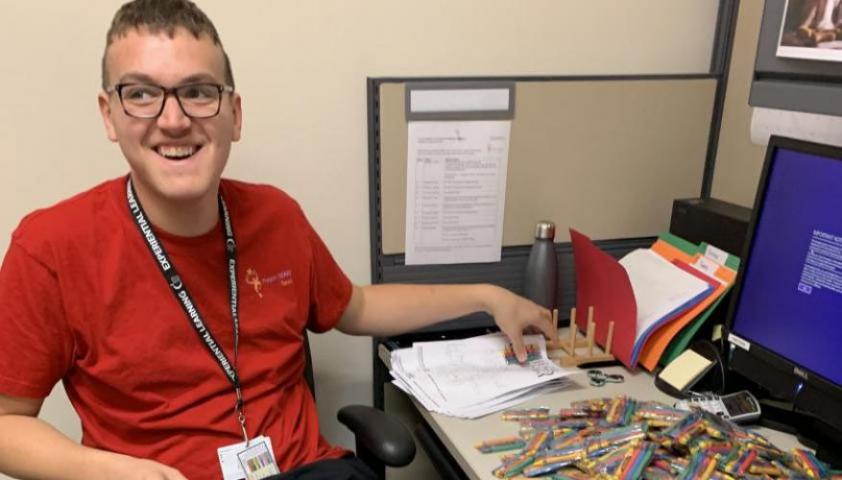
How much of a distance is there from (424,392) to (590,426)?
307 millimetres

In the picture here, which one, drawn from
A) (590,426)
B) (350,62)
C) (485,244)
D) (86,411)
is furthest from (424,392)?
(350,62)

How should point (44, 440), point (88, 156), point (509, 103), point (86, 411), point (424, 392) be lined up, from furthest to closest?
1. point (509, 103)
2. point (88, 156)
3. point (424, 392)
4. point (86, 411)
5. point (44, 440)

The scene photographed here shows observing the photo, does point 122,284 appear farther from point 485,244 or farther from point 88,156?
point 485,244

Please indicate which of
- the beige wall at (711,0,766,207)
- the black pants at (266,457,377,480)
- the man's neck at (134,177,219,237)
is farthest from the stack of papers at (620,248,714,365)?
the man's neck at (134,177,219,237)

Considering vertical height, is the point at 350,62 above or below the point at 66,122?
above

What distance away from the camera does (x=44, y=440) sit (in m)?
1.00

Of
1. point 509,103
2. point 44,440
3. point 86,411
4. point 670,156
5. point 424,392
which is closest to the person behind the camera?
point 44,440

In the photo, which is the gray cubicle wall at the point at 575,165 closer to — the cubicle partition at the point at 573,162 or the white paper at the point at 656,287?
the cubicle partition at the point at 573,162

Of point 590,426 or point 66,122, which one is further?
point 66,122

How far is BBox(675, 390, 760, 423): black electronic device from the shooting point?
1.20 m

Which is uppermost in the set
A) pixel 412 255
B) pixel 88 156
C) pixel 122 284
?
pixel 88 156

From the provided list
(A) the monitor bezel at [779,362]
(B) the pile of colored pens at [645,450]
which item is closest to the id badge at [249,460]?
(B) the pile of colored pens at [645,450]

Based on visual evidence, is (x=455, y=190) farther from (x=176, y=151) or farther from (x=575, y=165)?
(x=176, y=151)

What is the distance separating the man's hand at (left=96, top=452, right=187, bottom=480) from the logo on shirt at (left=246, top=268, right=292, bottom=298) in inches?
13.6
